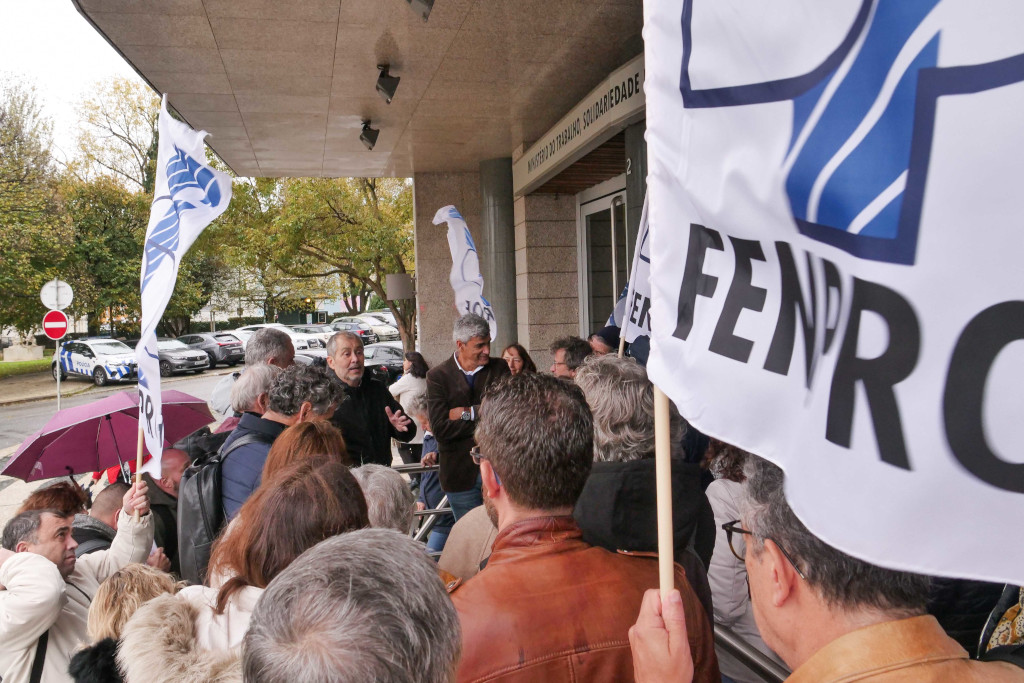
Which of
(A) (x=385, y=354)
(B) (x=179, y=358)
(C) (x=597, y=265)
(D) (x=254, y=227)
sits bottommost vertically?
(B) (x=179, y=358)

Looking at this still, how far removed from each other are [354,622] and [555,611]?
65 centimetres

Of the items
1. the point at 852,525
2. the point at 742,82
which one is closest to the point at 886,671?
the point at 852,525

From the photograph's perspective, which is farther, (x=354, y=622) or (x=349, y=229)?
(x=349, y=229)

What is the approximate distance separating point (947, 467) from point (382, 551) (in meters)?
0.91

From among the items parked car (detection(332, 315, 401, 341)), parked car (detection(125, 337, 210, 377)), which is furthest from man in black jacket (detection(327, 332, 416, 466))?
parked car (detection(332, 315, 401, 341))

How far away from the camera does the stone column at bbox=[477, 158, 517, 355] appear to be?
11.5m

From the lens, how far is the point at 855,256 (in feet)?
4.08

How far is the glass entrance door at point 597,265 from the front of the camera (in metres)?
10.4

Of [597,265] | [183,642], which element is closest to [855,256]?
[183,642]

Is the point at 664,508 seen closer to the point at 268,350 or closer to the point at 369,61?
the point at 268,350

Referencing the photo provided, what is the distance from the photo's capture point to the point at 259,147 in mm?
11453

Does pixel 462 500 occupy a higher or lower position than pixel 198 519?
lower

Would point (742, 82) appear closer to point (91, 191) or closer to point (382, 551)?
point (382, 551)

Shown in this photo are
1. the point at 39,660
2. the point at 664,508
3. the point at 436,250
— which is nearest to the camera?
the point at 664,508
